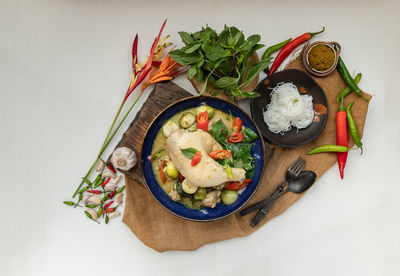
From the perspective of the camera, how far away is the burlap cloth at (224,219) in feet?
12.0

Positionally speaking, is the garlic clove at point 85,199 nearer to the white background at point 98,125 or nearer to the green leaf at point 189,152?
the white background at point 98,125

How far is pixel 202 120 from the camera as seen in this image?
10.9ft

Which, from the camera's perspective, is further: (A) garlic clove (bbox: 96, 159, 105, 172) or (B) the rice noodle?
(A) garlic clove (bbox: 96, 159, 105, 172)

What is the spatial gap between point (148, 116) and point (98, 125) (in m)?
0.71

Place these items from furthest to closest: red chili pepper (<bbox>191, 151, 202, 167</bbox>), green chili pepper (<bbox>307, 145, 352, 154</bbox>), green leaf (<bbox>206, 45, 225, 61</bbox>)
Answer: green chili pepper (<bbox>307, 145, 352, 154</bbox>) < green leaf (<bbox>206, 45, 225, 61</bbox>) < red chili pepper (<bbox>191, 151, 202, 167</bbox>)

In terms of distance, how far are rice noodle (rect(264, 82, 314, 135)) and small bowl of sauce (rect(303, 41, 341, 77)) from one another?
318 millimetres

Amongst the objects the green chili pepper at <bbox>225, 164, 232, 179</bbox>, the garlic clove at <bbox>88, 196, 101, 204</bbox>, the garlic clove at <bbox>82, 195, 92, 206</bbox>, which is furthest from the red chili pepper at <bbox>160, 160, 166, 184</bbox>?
the garlic clove at <bbox>82, 195, 92, 206</bbox>

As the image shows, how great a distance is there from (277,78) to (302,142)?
2.60 feet

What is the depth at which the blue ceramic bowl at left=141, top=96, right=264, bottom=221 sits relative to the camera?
132 inches

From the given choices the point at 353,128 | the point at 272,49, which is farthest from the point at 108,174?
the point at 353,128

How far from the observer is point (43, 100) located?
3.86 metres

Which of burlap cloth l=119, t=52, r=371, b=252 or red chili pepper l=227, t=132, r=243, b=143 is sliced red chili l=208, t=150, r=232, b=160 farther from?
burlap cloth l=119, t=52, r=371, b=252

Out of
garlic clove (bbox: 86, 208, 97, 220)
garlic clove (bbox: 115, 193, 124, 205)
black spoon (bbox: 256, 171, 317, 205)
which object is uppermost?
black spoon (bbox: 256, 171, 317, 205)

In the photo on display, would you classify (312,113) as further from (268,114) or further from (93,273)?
(93,273)
